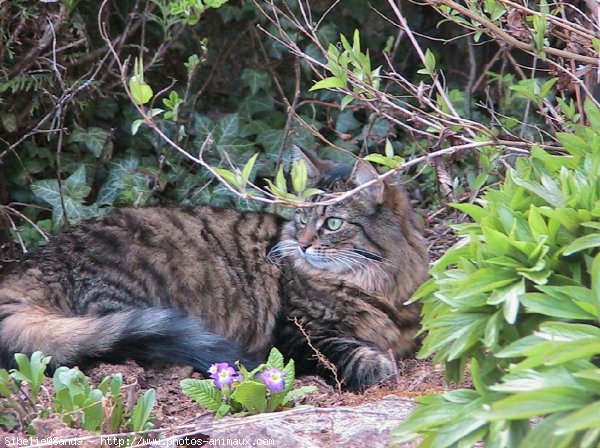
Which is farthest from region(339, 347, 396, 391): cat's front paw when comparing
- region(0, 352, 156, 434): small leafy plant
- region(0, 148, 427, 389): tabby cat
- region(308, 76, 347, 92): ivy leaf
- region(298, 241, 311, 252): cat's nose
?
region(308, 76, 347, 92): ivy leaf

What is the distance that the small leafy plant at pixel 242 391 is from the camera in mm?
2916

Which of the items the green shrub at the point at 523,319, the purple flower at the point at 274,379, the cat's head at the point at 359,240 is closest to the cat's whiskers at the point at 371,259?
the cat's head at the point at 359,240

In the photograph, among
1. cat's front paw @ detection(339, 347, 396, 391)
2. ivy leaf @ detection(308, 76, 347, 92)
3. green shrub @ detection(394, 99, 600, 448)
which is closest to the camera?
green shrub @ detection(394, 99, 600, 448)

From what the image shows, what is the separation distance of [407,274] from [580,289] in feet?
7.47

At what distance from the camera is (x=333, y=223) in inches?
165

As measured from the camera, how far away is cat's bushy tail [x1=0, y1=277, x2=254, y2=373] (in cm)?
347

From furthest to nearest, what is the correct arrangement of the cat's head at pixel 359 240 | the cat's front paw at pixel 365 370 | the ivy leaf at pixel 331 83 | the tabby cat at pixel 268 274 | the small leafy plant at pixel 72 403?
A: 1. the cat's head at pixel 359 240
2. the tabby cat at pixel 268 274
3. the cat's front paw at pixel 365 370
4. the ivy leaf at pixel 331 83
5. the small leafy plant at pixel 72 403

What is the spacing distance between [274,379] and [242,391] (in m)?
0.13

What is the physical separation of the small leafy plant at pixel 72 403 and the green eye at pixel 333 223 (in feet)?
5.00

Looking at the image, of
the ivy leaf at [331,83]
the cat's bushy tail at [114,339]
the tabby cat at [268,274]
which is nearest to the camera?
the ivy leaf at [331,83]

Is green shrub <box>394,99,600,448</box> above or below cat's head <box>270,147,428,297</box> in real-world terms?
above

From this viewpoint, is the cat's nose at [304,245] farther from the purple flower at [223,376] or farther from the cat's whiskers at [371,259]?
the purple flower at [223,376]

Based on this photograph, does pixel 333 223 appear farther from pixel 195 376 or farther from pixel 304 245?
pixel 195 376

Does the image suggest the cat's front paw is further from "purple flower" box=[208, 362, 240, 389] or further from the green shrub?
the green shrub
